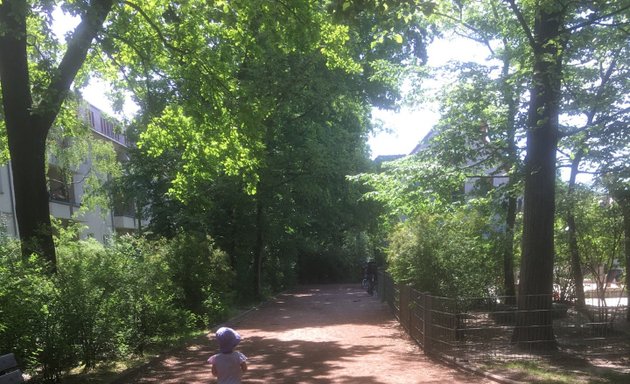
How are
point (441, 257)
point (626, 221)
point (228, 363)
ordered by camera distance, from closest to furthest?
point (228, 363), point (626, 221), point (441, 257)

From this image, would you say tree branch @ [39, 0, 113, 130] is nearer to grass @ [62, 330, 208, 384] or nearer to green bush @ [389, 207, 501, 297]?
grass @ [62, 330, 208, 384]

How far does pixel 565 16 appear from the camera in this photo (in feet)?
33.3

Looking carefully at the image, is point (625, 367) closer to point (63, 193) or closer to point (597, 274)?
point (597, 274)

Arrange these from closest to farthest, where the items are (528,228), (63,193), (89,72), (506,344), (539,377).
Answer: (539,377)
(506,344)
(528,228)
(89,72)
(63,193)

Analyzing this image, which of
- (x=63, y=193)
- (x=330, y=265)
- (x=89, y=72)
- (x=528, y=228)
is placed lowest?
(x=330, y=265)

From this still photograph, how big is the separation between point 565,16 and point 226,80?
25.3 ft

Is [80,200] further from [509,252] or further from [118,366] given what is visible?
[509,252]

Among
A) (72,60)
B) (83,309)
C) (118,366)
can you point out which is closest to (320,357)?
(118,366)

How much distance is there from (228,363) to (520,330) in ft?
21.4

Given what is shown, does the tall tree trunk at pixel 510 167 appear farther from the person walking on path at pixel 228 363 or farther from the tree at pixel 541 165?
the person walking on path at pixel 228 363

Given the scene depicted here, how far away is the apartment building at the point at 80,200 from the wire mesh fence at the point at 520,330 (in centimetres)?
1813

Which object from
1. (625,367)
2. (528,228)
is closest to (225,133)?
(528,228)

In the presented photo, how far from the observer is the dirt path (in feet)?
29.5

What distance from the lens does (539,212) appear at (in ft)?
35.0
